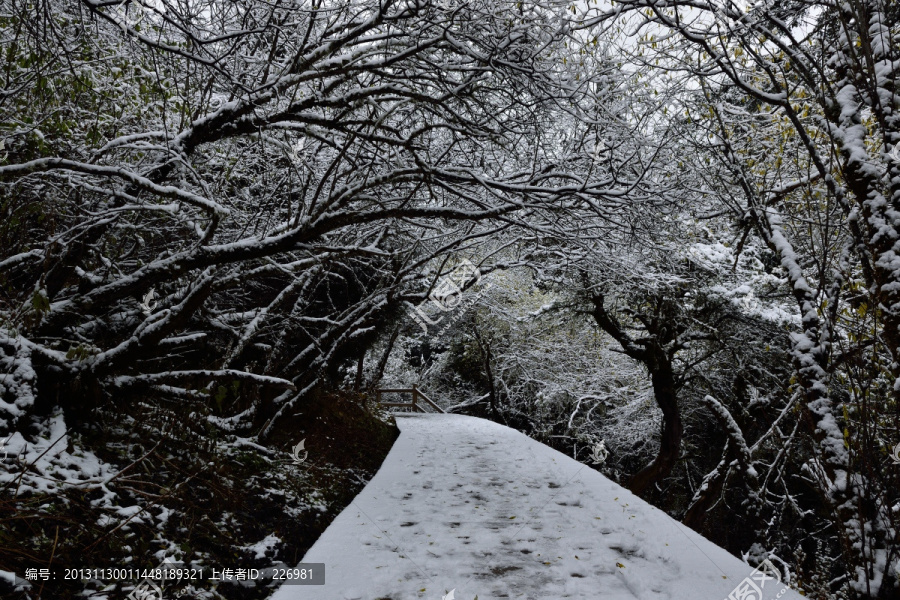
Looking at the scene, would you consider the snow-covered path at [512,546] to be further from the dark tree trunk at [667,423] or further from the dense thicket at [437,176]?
the dark tree trunk at [667,423]

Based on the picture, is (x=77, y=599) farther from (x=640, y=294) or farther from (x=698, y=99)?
(x=640, y=294)

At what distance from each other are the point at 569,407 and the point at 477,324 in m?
4.53

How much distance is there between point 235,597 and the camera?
291 centimetres

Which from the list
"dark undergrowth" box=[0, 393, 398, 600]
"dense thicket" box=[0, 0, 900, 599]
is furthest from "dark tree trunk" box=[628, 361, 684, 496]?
"dark undergrowth" box=[0, 393, 398, 600]

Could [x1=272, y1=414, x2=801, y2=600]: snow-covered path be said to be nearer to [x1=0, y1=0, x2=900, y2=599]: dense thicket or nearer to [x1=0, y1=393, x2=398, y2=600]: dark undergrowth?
[x1=0, y1=393, x2=398, y2=600]: dark undergrowth

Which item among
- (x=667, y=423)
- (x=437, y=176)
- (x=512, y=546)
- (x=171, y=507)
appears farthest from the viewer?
(x=667, y=423)

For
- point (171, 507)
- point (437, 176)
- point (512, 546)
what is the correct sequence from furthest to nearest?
point (437, 176), point (512, 546), point (171, 507)

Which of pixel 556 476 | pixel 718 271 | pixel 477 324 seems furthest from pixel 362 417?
pixel 477 324

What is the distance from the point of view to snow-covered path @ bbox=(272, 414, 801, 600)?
3168 mm

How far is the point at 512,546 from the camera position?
3934mm

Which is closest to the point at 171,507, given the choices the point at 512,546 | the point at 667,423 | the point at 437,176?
the point at 512,546

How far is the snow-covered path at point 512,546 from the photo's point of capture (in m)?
3.17

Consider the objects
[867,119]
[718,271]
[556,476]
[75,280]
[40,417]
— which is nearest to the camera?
[40,417]

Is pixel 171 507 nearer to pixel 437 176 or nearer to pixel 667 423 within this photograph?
pixel 437 176
